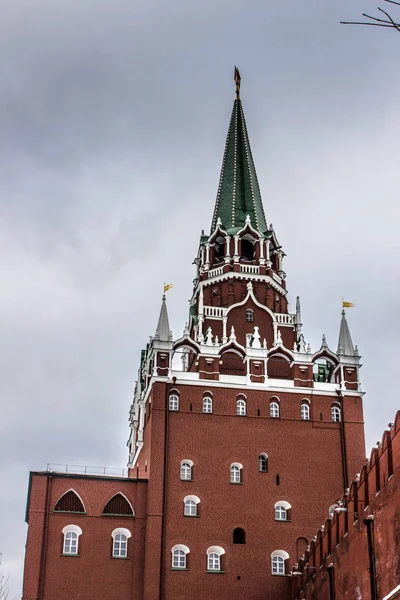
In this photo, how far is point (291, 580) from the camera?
49156mm

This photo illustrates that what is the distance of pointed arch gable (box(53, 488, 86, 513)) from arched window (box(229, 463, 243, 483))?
891cm

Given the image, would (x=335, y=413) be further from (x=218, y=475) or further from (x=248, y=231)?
(x=248, y=231)

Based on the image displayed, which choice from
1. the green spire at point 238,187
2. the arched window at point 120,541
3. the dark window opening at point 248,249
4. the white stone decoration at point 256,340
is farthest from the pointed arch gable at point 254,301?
the arched window at point 120,541

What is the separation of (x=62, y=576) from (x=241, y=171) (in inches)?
1402

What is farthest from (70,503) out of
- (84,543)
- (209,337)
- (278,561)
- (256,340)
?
(256,340)

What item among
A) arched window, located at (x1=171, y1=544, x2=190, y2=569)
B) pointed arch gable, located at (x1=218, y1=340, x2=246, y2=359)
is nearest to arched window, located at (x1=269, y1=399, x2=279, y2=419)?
pointed arch gable, located at (x1=218, y1=340, x2=246, y2=359)

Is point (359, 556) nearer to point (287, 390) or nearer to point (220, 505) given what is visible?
point (220, 505)

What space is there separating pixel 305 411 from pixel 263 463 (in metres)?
4.57

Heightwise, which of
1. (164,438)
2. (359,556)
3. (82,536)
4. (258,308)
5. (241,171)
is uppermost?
(241,171)

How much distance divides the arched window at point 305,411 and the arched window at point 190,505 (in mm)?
8800

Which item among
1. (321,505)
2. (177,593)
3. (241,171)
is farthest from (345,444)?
(241,171)

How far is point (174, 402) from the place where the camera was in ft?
177

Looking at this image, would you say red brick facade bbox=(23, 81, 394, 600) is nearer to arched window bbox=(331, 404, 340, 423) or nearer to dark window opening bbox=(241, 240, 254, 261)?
arched window bbox=(331, 404, 340, 423)

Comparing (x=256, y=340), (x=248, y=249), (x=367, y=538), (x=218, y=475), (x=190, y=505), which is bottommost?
(x=367, y=538)
